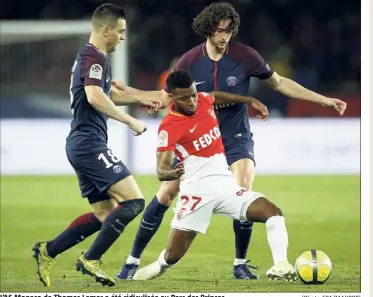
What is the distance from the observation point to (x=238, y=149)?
346 inches

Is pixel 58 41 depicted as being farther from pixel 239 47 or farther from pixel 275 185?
pixel 239 47

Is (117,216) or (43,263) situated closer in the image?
(117,216)

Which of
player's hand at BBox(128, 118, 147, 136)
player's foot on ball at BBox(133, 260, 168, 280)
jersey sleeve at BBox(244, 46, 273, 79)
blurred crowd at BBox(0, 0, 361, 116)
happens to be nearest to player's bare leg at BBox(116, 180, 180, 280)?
player's foot on ball at BBox(133, 260, 168, 280)

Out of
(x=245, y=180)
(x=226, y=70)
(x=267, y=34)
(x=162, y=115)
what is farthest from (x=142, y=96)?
(x=267, y=34)

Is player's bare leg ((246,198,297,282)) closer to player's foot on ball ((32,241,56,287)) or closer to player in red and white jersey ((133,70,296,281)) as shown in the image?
player in red and white jersey ((133,70,296,281))

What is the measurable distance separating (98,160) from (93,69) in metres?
0.71

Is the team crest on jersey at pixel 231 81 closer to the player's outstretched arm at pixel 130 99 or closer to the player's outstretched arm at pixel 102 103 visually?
the player's outstretched arm at pixel 130 99

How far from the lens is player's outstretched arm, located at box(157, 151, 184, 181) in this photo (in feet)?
24.1

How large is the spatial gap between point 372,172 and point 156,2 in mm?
18519

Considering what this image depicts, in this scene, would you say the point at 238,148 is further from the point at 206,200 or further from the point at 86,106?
the point at 86,106

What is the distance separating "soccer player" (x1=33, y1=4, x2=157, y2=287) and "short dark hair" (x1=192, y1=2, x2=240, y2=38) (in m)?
0.89

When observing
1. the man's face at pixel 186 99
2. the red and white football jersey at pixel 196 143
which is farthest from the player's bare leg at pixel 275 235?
the man's face at pixel 186 99

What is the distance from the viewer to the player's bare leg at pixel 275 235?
747 centimetres

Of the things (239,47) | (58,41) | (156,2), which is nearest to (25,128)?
(58,41)
